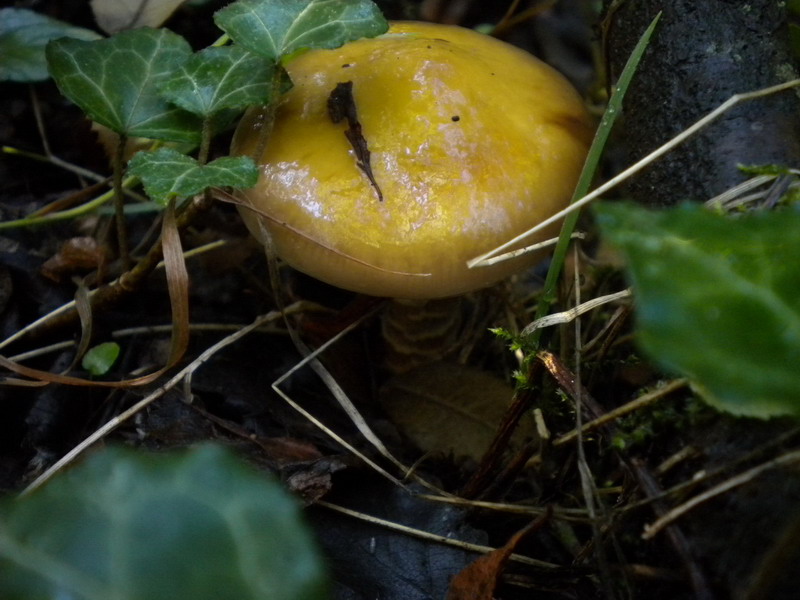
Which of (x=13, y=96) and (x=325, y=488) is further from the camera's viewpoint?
(x=13, y=96)

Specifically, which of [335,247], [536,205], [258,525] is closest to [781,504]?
[258,525]

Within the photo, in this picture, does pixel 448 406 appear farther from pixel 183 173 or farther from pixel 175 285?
pixel 183 173

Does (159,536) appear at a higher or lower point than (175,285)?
higher

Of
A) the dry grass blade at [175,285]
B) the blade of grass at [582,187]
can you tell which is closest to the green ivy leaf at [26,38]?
the dry grass blade at [175,285]

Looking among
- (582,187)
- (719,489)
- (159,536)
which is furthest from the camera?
(582,187)

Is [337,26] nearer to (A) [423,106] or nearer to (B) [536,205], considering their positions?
(A) [423,106]

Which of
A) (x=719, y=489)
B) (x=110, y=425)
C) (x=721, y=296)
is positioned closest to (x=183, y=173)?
(x=110, y=425)

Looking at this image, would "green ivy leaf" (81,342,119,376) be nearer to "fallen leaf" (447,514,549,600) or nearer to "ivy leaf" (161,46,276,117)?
"ivy leaf" (161,46,276,117)
